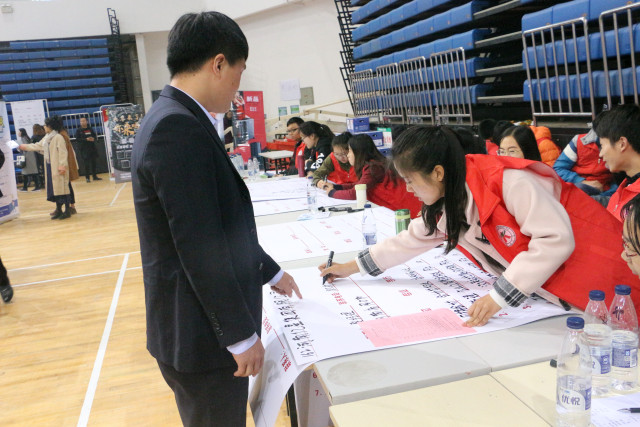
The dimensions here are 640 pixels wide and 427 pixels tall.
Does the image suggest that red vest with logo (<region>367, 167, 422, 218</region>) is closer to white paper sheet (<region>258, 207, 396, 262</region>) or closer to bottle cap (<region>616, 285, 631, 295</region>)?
white paper sheet (<region>258, 207, 396, 262</region>)

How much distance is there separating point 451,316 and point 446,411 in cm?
44

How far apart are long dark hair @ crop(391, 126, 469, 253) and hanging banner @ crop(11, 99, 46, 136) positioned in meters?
13.2

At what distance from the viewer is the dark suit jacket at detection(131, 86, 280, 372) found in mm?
985

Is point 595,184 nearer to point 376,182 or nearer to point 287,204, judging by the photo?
point 376,182

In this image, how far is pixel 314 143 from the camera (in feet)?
17.9

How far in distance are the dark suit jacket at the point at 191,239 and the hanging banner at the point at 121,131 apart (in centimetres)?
1056

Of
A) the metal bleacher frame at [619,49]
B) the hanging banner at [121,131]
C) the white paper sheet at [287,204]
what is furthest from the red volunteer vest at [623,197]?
the hanging banner at [121,131]

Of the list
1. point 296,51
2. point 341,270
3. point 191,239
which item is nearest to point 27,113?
point 296,51

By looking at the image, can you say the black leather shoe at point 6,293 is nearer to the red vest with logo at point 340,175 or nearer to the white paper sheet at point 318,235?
the white paper sheet at point 318,235

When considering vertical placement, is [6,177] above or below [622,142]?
above

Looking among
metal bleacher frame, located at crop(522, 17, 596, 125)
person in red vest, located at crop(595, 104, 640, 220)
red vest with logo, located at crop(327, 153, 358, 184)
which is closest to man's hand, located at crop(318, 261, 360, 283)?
person in red vest, located at crop(595, 104, 640, 220)

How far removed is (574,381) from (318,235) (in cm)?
161

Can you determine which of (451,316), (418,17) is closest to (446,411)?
(451,316)

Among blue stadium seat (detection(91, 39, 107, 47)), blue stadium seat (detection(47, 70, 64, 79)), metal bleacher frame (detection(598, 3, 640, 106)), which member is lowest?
metal bleacher frame (detection(598, 3, 640, 106))
